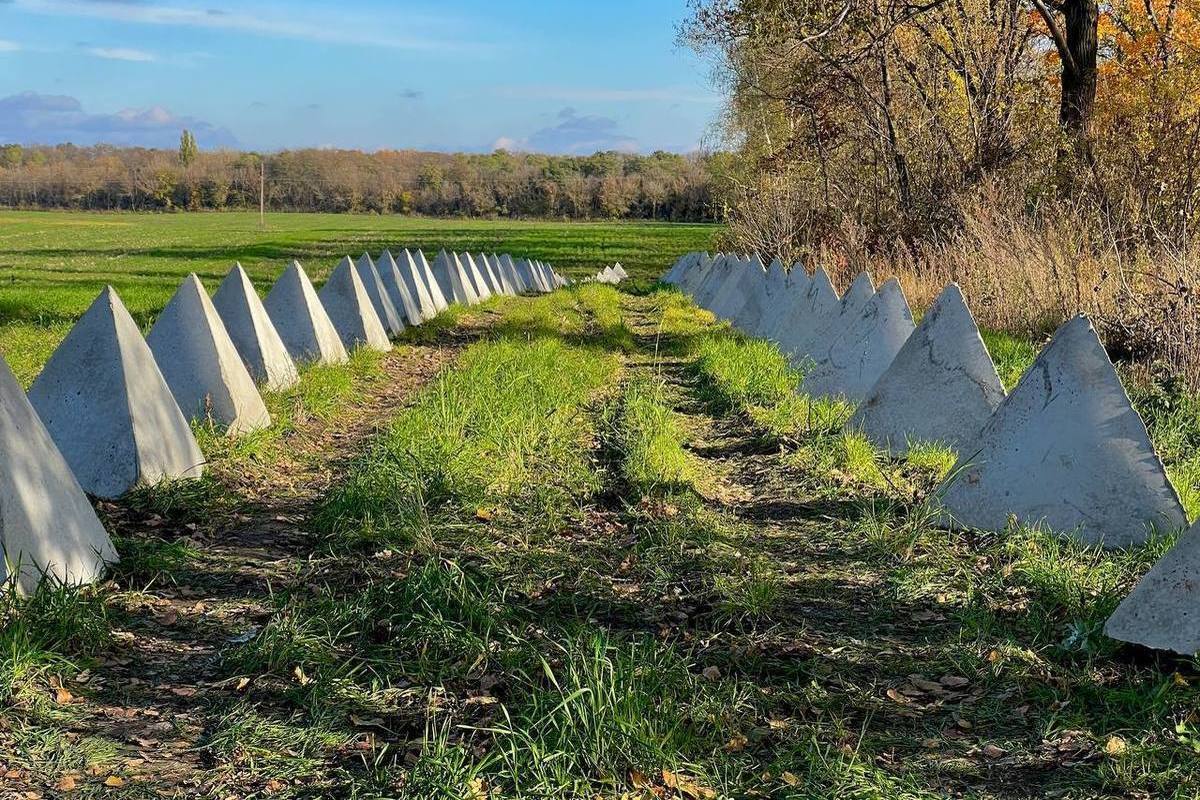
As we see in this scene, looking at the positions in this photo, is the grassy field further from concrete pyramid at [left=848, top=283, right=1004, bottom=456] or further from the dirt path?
concrete pyramid at [left=848, top=283, right=1004, bottom=456]

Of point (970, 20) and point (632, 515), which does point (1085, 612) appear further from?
point (970, 20)

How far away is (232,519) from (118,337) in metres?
1.23

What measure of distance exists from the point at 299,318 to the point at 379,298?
3.59 m

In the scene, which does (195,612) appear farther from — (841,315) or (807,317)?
(807,317)

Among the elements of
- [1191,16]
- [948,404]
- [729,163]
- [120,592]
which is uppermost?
[1191,16]

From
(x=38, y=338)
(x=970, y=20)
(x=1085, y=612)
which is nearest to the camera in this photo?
(x=1085, y=612)

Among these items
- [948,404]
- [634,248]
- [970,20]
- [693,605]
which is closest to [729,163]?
[634,248]

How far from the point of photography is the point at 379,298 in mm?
14039

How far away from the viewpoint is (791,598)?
15.1 feet

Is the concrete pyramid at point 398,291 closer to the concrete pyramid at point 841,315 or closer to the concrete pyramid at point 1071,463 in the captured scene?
the concrete pyramid at point 841,315

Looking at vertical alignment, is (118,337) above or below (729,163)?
below

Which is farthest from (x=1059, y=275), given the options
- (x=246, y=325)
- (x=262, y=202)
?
(x=262, y=202)

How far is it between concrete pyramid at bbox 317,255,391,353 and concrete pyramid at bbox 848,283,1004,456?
6754 mm

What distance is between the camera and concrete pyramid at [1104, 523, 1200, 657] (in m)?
3.69
